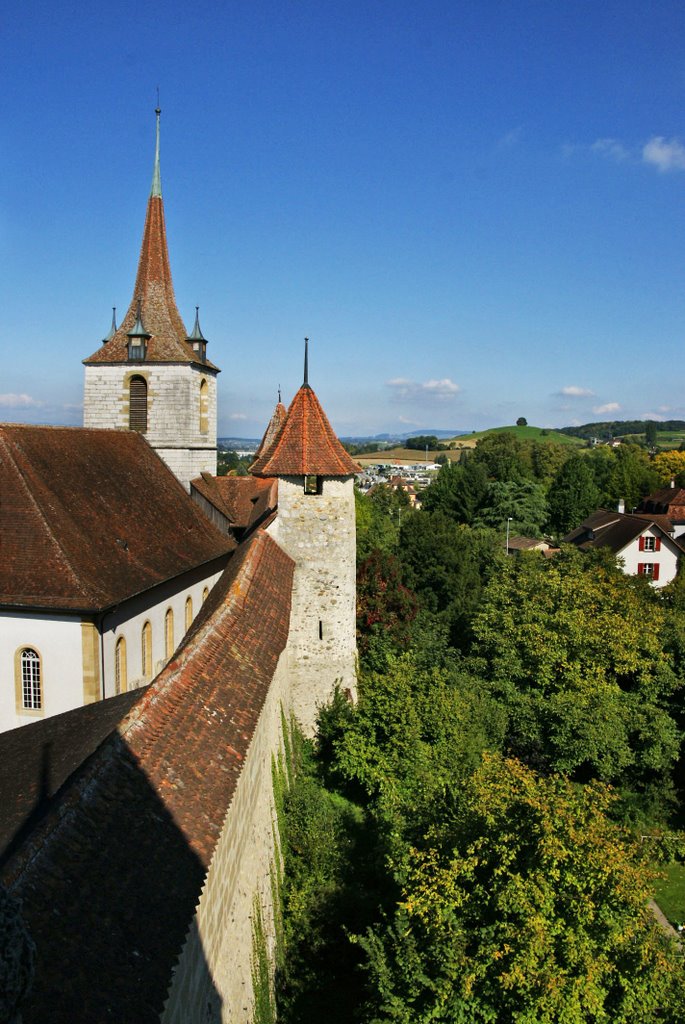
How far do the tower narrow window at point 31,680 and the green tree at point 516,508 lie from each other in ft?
171

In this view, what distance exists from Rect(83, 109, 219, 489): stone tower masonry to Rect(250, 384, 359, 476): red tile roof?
1109cm

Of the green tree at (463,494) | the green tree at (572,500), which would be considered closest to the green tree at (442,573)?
the green tree at (463,494)

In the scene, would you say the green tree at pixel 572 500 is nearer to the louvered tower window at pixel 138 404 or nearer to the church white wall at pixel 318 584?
the louvered tower window at pixel 138 404

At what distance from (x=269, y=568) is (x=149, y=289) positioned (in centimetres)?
1944

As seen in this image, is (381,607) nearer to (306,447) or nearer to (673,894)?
(306,447)

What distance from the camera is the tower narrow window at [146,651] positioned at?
2053 cm

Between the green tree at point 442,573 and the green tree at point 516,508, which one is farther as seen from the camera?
the green tree at point 516,508

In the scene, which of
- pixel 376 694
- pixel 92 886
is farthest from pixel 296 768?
pixel 92 886

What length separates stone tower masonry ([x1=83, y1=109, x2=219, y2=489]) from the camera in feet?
101

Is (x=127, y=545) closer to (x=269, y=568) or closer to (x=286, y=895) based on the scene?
(x=269, y=568)

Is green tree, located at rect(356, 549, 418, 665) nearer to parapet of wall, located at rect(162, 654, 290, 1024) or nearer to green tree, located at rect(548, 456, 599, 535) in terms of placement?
parapet of wall, located at rect(162, 654, 290, 1024)

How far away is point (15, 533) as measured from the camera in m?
18.3

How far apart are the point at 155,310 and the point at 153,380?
11.0 feet

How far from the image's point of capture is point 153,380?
1222 inches
